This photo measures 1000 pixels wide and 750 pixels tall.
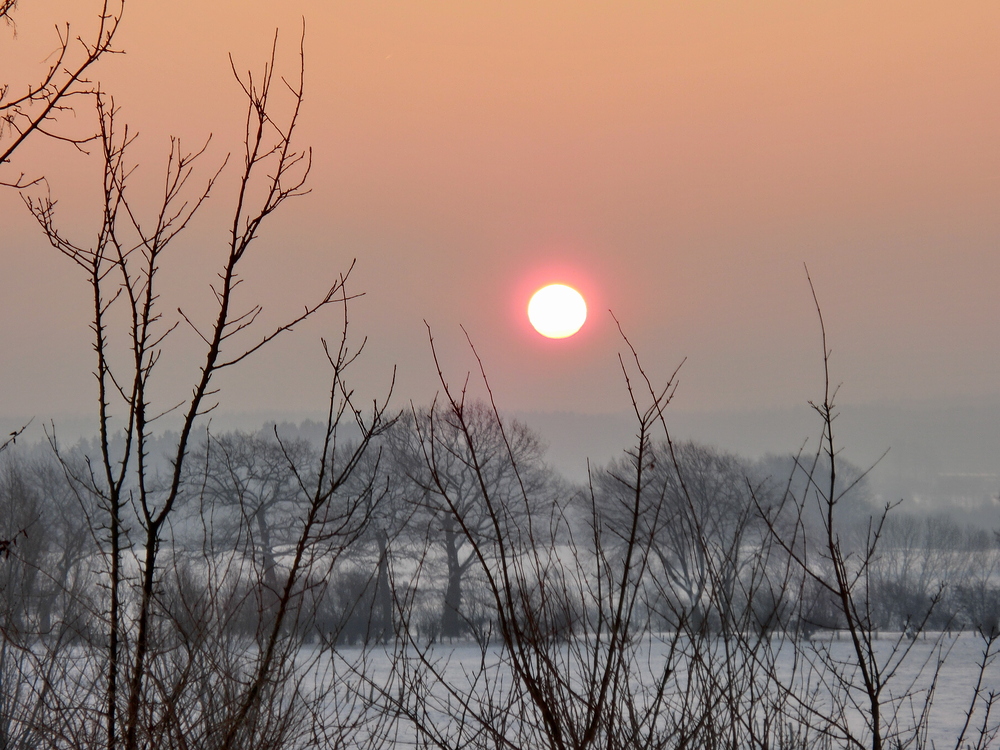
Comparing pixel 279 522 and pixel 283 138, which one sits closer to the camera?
pixel 283 138

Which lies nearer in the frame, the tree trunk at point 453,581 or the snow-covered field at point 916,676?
the snow-covered field at point 916,676

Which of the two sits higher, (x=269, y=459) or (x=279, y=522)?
(x=269, y=459)

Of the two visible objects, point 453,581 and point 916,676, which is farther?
point 453,581

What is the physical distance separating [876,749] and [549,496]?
3512 cm

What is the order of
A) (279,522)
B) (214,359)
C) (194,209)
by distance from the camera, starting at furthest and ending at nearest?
(279,522) → (194,209) → (214,359)

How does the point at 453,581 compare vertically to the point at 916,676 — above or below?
above

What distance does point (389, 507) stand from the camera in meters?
34.5

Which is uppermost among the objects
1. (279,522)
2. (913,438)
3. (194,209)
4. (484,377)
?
(913,438)

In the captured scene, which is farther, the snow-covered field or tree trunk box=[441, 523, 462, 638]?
tree trunk box=[441, 523, 462, 638]

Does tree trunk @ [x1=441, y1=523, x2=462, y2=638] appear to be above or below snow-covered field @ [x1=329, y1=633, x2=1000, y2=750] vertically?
above

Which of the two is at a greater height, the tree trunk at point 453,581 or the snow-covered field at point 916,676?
the tree trunk at point 453,581

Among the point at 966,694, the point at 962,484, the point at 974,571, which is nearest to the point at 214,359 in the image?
the point at 966,694

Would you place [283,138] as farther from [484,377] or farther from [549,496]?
[549,496]

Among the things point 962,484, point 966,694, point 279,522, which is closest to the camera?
point 966,694
